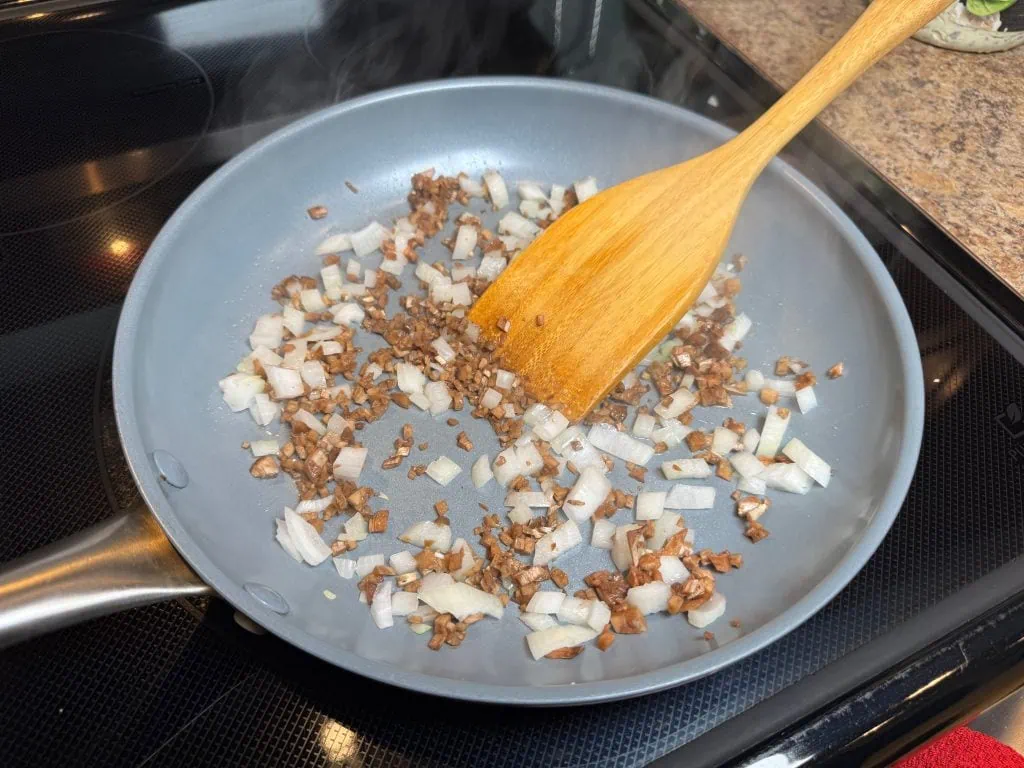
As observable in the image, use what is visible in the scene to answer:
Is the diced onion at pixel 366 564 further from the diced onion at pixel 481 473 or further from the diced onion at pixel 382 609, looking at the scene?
the diced onion at pixel 481 473

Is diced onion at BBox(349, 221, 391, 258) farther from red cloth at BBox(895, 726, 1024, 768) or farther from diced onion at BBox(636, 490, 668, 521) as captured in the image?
red cloth at BBox(895, 726, 1024, 768)

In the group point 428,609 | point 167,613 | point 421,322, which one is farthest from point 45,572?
point 421,322

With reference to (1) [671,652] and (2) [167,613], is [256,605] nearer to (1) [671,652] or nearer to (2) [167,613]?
(2) [167,613]

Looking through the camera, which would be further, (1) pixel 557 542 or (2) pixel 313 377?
(2) pixel 313 377

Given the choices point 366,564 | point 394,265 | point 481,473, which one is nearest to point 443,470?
point 481,473

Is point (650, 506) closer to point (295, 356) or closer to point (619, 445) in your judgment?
point (619, 445)

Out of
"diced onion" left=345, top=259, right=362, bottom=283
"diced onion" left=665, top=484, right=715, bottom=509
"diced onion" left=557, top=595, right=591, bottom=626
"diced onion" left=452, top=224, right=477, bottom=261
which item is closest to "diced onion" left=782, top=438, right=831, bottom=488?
"diced onion" left=665, top=484, right=715, bottom=509
